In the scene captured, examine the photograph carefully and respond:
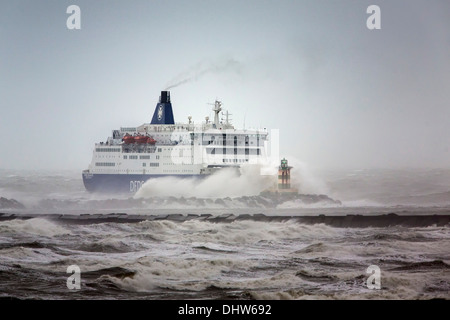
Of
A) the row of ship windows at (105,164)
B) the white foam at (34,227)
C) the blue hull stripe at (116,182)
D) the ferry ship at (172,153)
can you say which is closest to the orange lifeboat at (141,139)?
the ferry ship at (172,153)

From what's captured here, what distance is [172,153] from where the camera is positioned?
2919 cm

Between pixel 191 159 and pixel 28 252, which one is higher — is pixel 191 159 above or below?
above

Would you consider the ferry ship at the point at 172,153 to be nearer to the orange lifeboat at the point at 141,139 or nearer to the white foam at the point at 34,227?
the orange lifeboat at the point at 141,139

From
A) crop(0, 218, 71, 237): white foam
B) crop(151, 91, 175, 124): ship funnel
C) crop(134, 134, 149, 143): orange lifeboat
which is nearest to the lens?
crop(0, 218, 71, 237): white foam

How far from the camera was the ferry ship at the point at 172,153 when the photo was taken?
28641mm

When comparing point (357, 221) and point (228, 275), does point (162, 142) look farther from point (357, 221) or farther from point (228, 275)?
point (228, 275)

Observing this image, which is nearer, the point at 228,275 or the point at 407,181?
the point at 228,275

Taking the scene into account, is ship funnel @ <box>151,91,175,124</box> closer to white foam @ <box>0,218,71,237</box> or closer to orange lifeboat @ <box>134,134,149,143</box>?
orange lifeboat @ <box>134,134,149,143</box>

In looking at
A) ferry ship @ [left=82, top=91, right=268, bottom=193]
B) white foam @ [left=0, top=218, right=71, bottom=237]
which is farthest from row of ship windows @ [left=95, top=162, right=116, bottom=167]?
white foam @ [left=0, top=218, right=71, bottom=237]

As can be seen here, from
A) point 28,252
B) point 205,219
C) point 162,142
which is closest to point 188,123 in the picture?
point 162,142

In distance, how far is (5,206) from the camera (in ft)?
85.2

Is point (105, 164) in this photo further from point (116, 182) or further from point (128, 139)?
point (128, 139)

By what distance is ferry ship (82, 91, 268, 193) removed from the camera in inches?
1128
